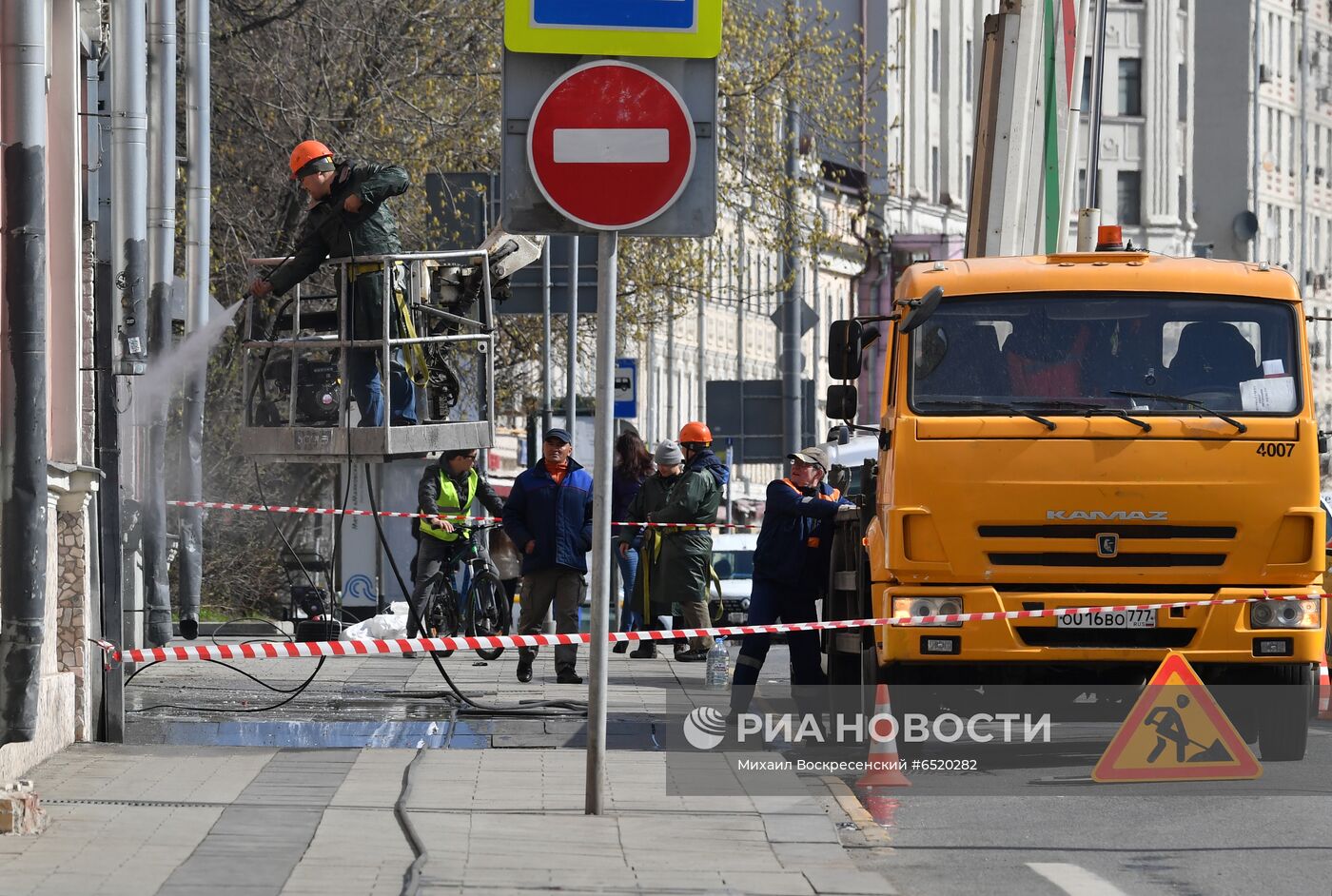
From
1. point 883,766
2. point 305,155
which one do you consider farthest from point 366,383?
point 883,766

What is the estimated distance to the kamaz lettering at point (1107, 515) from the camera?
43.3 feet

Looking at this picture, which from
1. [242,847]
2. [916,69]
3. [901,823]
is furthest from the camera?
[916,69]

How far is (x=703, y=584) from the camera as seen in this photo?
2048 centimetres

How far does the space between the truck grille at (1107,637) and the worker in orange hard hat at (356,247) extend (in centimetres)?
430

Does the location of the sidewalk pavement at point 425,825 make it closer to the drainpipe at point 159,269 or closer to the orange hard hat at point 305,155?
the orange hard hat at point 305,155

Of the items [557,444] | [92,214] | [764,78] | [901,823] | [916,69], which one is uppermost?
[916,69]

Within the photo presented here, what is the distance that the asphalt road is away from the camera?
9375mm

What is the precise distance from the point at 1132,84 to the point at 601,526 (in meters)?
93.9

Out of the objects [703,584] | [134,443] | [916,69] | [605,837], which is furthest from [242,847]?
[916,69]

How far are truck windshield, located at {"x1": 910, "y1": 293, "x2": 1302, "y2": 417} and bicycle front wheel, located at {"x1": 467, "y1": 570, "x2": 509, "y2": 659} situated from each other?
6530mm

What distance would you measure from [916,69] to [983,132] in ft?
232

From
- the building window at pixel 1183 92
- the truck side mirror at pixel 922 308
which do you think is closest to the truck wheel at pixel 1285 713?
the truck side mirror at pixel 922 308

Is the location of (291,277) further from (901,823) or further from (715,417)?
(715,417)

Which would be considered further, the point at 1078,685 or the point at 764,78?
the point at 764,78
